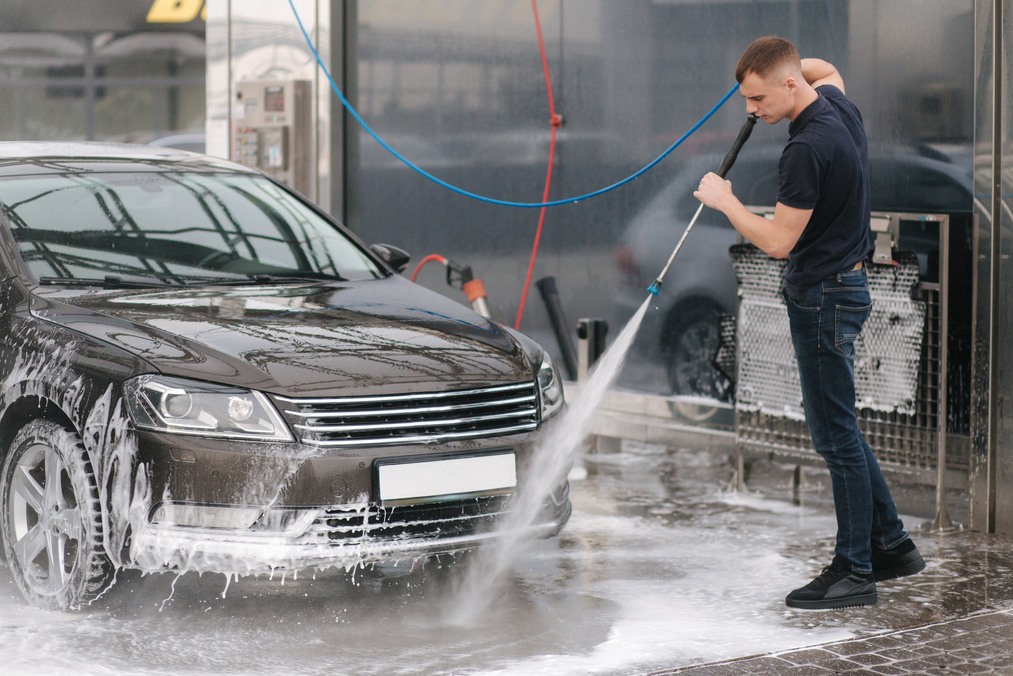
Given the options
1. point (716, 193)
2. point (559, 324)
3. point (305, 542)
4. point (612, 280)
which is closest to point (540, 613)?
point (305, 542)

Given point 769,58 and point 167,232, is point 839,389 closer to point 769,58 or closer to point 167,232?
point 769,58

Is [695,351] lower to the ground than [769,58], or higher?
lower

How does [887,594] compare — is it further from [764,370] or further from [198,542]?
[198,542]

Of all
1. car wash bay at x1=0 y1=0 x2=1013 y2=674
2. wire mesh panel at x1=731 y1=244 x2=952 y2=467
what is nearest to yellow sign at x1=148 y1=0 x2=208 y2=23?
car wash bay at x1=0 y1=0 x2=1013 y2=674

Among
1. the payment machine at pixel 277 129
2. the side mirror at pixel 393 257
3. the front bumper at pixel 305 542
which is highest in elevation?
the payment machine at pixel 277 129

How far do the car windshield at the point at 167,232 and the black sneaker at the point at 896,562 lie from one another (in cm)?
232

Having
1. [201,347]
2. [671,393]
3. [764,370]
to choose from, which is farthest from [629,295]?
[201,347]

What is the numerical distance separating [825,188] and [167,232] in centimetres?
258

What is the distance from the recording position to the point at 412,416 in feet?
14.6

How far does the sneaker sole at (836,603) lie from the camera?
4.81 meters

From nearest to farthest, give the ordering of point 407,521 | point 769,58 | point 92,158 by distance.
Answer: point 407,521, point 769,58, point 92,158

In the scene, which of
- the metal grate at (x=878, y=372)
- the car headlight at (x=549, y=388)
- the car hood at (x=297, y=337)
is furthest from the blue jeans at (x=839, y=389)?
the metal grate at (x=878, y=372)

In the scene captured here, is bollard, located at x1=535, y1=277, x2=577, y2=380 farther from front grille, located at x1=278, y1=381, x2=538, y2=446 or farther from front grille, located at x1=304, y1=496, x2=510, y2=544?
front grille, located at x1=304, y1=496, x2=510, y2=544

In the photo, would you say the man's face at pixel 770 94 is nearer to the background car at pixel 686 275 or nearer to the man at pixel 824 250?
the man at pixel 824 250
